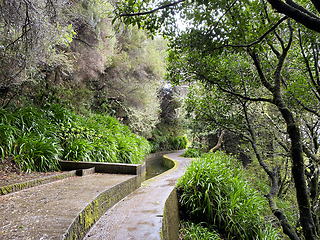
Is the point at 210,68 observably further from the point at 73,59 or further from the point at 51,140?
the point at 73,59

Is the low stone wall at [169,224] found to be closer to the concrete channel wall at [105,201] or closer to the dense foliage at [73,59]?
the concrete channel wall at [105,201]

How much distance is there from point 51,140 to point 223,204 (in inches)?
160

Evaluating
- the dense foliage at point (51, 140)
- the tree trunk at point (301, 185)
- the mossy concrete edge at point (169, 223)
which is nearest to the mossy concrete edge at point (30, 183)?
the dense foliage at point (51, 140)

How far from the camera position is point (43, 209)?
6.85ft

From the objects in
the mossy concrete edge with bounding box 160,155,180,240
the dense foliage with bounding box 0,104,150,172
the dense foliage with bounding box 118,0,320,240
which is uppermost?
the dense foliage with bounding box 118,0,320,240

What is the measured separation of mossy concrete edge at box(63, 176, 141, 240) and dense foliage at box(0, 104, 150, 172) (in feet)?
5.91

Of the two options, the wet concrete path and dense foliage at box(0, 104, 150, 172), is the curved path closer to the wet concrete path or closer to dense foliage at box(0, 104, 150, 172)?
the wet concrete path

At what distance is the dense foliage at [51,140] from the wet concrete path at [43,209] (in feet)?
3.76

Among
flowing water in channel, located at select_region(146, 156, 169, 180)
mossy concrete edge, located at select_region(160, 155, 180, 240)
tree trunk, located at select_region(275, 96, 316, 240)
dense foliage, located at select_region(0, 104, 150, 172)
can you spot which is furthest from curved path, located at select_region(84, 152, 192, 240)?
flowing water in channel, located at select_region(146, 156, 169, 180)

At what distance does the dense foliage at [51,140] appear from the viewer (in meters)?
3.81

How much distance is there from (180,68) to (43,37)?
259 cm

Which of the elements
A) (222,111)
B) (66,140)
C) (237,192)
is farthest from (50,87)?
(237,192)

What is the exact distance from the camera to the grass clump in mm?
3359

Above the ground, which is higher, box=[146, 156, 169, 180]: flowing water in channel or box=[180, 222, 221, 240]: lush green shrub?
box=[146, 156, 169, 180]: flowing water in channel
